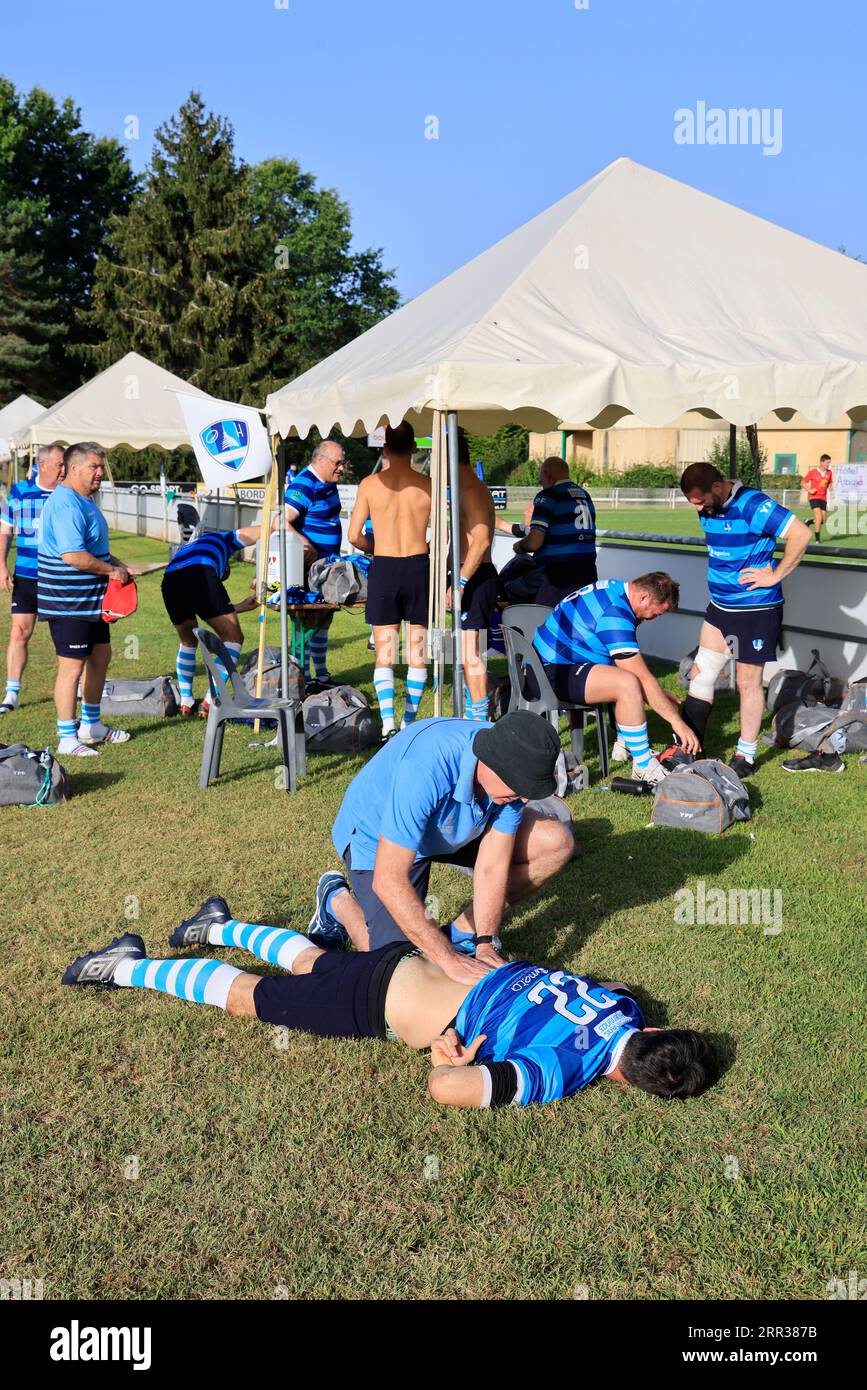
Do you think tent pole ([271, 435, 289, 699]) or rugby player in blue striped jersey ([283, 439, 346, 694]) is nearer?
tent pole ([271, 435, 289, 699])

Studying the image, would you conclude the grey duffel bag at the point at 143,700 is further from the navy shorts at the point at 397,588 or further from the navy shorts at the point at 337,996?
the navy shorts at the point at 337,996

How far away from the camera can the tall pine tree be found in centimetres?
4422

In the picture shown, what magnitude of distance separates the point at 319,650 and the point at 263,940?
209 inches

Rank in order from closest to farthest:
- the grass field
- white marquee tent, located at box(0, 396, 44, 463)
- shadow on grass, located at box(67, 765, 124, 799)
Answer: the grass field → shadow on grass, located at box(67, 765, 124, 799) → white marquee tent, located at box(0, 396, 44, 463)

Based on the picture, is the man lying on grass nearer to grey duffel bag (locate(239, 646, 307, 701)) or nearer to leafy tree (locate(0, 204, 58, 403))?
grey duffel bag (locate(239, 646, 307, 701))

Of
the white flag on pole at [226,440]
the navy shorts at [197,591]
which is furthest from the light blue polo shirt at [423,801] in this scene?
the navy shorts at [197,591]

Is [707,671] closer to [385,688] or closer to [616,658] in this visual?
[616,658]

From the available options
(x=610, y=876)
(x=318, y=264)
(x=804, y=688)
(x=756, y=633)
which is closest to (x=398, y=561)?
(x=756, y=633)

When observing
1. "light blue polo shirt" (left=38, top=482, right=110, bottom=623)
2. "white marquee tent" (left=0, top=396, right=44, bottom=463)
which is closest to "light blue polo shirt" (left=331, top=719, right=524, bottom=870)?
"light blue polo shirt" (left=38, top=482, right=110, bottom=623)

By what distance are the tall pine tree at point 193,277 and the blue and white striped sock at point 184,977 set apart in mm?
41739

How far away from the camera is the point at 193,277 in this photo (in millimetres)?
44938

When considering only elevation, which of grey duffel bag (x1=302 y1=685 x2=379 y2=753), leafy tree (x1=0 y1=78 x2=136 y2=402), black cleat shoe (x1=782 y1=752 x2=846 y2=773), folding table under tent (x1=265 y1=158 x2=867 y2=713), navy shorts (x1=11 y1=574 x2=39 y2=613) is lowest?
black cleat shoe (x1=782 y1=752 x2=846 y2=773)

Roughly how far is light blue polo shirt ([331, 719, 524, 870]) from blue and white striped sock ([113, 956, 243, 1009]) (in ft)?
1.91

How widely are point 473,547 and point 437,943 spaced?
13.1ft
